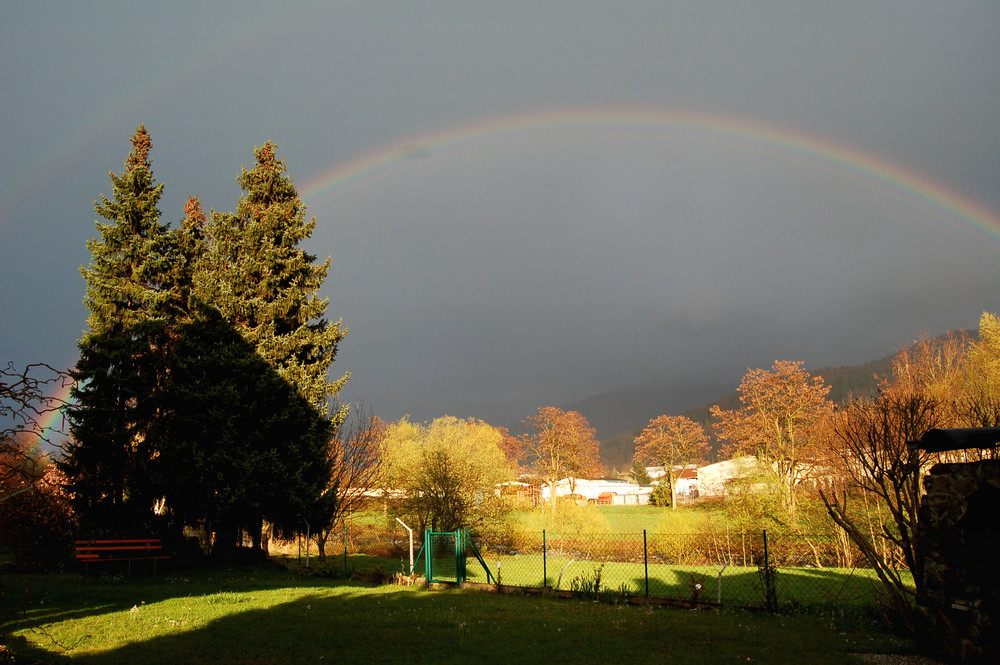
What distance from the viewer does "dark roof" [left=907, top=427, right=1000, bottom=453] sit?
24.7 ft

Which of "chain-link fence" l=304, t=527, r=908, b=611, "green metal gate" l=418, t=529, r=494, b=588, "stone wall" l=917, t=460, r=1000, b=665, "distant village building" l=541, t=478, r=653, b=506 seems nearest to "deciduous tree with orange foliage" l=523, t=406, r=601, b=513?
"distant village building" l=541, t=478, r=653, b=506

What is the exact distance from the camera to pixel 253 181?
23.5m

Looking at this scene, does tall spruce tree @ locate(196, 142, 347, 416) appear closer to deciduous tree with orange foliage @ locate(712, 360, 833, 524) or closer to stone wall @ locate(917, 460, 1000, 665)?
stone wall @ locate(917, 460, 1000, 665)

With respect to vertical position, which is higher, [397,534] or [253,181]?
[253,181]

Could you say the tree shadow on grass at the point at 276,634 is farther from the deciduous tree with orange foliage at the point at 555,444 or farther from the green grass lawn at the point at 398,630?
the deciduous tree with orange foliage at the point at 555,444

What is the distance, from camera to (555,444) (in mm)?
58312

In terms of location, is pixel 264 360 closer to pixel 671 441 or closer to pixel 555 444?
pixel 555 444

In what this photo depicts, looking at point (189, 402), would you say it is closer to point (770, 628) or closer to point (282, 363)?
point (282, 363)

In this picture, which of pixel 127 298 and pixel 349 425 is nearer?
pixel 127 298

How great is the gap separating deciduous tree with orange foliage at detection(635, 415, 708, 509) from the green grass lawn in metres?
52.5

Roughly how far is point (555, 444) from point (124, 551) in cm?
4276

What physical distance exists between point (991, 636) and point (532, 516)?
25.1 metres

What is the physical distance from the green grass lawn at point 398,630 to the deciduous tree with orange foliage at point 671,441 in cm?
5250

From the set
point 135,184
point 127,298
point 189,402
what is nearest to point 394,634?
point 189,402
